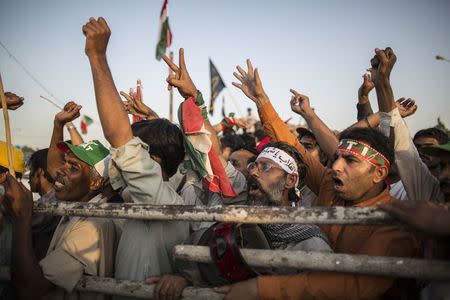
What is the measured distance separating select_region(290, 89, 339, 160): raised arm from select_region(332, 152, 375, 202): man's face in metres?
0.90

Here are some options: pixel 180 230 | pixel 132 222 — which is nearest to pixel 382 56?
pixel 180 230

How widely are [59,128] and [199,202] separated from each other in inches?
62.7

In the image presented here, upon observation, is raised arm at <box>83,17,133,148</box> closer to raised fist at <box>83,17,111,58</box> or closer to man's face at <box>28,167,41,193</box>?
raised fist at <box>83,17,111,58</box>

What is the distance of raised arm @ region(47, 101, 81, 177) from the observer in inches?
139

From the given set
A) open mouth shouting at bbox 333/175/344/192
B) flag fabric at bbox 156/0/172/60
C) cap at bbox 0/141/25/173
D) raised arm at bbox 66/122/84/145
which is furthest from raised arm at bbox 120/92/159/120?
flag fabric at bbox 156/0/172/60

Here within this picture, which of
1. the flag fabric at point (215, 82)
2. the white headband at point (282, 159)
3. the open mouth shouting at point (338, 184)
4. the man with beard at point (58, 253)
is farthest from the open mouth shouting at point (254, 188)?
the flag fabric at point (215, 82)

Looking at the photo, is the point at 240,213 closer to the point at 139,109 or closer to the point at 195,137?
the point at 195,137

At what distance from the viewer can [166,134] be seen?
8.28ft

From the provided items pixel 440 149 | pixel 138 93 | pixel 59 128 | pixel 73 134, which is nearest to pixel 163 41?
pixel 73 134

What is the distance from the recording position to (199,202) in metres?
3.52

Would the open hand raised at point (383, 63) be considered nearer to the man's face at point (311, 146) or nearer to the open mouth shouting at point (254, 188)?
the open mouth shouting at point (254, 188)

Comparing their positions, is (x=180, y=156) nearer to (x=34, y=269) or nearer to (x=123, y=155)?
(x=123, y=155)

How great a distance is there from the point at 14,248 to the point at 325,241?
1.83m

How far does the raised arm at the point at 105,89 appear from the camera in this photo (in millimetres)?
1951
